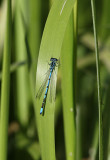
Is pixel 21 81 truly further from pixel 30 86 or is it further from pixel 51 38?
pixel 51 38

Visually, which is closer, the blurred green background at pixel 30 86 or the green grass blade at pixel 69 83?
the green grass blade at pixel 69 83

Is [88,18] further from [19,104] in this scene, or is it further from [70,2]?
[70,2]

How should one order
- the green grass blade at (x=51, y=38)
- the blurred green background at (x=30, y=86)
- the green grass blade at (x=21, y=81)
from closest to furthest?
the green grass blade at (x=51, y=38) < the blurred green background at (x=30, y=86) < the green grass blade at (x=21, y=81)

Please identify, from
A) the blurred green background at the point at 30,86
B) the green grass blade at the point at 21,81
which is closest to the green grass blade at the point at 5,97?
the blurred green background at the point at 30,86

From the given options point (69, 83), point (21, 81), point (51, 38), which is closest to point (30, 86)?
point (21, 81)

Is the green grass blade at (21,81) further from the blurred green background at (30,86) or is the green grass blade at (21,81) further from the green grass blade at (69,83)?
the green grass blade at (69,83)

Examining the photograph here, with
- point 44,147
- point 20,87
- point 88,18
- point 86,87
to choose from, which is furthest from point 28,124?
point 88,18

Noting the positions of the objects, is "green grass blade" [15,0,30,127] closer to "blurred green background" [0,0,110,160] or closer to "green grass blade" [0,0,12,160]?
"blurred green background" [0,0,110,160]

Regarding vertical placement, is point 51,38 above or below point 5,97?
above

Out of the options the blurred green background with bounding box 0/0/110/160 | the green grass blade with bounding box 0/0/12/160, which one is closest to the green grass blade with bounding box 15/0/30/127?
the blurred green background with bounding box 0/0/110/160
